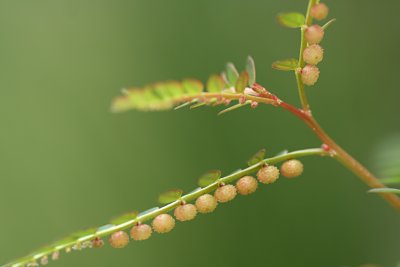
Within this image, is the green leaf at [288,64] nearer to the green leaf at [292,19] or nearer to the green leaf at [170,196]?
the green leaf at [292,19]

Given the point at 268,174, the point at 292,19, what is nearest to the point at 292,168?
the point at 268,174

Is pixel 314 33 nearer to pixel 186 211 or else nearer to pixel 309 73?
pixel 309 73

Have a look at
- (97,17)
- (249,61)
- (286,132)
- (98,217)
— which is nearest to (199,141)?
(286,132)

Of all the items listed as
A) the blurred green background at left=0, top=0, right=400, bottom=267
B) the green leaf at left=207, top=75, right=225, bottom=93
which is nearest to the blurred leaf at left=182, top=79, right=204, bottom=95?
the green leaf at left=207, top=75, right=225, bottom=93

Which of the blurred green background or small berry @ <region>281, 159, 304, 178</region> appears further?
the blurred green background

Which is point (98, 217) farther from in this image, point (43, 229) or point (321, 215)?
point (321, 215)

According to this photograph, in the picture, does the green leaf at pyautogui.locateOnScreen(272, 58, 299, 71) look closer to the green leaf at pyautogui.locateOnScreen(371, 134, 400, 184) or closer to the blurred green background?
the green leaf at pyautogui.locateOnScreen(371, 134, 400, 184)

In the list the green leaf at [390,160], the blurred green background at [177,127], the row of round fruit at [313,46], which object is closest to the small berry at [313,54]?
the row of round fruit at [313,46]
